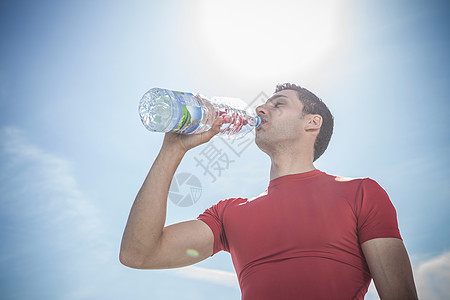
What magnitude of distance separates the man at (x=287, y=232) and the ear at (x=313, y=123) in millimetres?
180

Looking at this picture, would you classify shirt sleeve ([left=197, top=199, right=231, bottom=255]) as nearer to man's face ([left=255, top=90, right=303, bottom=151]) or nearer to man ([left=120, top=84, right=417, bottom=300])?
man ([left=120, top=84, right=417, bottom=300])

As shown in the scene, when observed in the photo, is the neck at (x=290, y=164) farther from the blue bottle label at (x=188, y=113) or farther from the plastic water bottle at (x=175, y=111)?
the blue bottle label at (x=188, y=113)

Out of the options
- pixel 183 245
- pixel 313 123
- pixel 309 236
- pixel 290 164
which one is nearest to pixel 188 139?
pixel 183 245

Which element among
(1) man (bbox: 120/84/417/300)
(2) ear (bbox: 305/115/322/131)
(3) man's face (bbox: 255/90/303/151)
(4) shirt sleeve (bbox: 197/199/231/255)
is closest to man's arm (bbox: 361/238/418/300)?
(1) man (bbox: 120/84/417/300)

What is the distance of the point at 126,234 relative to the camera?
2104 millimetres

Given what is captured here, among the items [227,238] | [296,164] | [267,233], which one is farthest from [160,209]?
[296,164]

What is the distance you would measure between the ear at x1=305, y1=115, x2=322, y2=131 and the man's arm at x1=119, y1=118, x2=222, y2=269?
90 centimetres

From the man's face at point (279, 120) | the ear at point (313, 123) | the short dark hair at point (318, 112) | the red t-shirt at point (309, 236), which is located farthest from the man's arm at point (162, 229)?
the short dark hair at point (318, 112)

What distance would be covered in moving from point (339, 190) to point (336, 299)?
2.19ft

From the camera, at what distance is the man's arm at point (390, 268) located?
5.51 ft

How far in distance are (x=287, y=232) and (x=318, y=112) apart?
137 cm

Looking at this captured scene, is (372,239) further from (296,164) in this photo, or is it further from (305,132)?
(305,132)

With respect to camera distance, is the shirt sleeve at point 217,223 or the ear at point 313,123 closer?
the shirt sleeve at point 217,223

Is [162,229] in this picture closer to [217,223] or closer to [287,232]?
[217,223]
